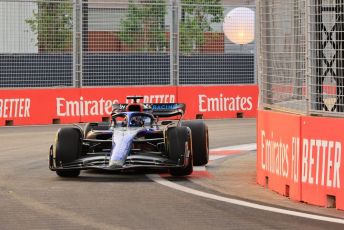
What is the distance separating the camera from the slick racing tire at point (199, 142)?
47.2 feet

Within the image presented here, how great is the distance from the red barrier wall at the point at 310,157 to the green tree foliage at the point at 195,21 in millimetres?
15160

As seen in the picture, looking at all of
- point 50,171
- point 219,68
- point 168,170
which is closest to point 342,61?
point 168,170

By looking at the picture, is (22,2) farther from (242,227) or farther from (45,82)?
(242,227)

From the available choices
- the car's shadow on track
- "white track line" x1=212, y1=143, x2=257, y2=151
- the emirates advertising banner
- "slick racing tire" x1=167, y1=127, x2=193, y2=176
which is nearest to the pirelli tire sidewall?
the car's shadow on track

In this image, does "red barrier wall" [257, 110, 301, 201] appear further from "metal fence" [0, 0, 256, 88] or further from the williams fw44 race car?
"metal fence" [0, 0, 256, 88]

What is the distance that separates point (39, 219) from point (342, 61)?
13.2ft

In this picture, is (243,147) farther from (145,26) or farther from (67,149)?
(145,26)

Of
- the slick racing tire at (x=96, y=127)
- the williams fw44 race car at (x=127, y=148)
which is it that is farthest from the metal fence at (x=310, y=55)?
the slick racing tire at (x=96, y=127)

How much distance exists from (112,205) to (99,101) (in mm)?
14855

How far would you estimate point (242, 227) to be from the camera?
29.0 ft

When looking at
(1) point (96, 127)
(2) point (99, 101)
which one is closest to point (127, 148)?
(1) point (96, 127)

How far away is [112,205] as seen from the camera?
33.9ft

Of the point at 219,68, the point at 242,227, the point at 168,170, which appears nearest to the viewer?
the point at 242,227

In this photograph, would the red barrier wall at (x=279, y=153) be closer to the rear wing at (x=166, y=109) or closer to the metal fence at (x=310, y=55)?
the metal fence at (x=310, y=55)
